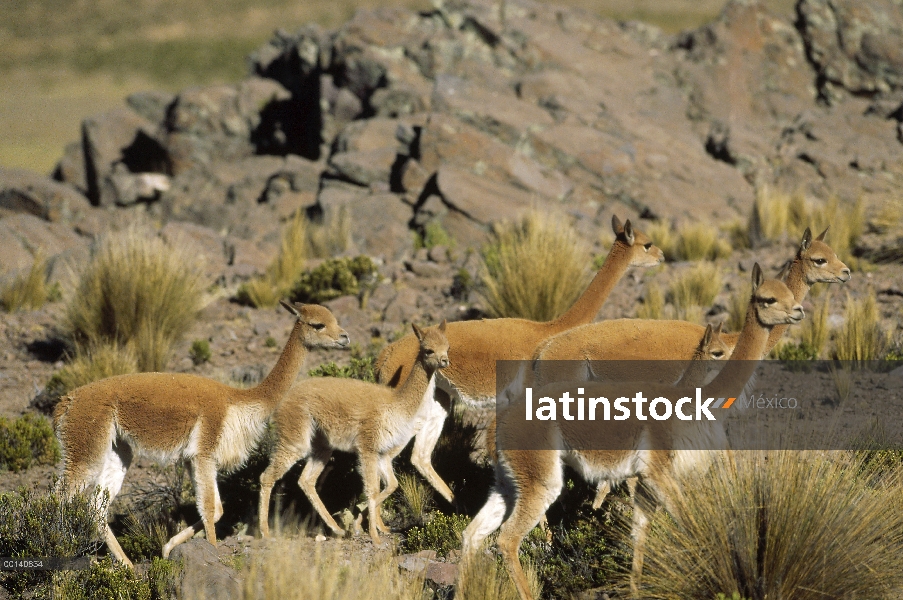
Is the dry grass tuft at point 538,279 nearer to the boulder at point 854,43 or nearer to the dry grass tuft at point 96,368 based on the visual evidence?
the dry grass tuft at point 96,368

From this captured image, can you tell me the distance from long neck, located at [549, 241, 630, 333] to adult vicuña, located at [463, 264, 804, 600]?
2.06 meters

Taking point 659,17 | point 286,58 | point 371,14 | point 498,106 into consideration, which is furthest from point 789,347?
point 659,17


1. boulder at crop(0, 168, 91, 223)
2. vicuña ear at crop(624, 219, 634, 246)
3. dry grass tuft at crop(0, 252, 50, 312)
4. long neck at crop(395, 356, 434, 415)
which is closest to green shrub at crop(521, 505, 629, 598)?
long neck at crop(395, 356, 434, 415)

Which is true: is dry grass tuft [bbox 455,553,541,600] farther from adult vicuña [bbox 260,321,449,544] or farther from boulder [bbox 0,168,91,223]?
boulder [bbox 0,168,91,223]

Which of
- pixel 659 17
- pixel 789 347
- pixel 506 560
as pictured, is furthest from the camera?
pixel 659 17

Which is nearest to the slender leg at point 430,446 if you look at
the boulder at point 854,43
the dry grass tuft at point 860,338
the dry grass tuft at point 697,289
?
the dry grass tuft at point 860,338

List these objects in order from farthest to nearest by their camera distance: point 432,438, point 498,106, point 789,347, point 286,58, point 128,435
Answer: point 286,58 → point 498,106 → point 789,347 → point 432,438 → point 128,435

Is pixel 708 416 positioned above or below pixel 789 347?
above

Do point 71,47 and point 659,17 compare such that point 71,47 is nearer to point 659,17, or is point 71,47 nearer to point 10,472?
point 659,17

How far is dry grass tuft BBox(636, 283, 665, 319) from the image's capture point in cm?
1204

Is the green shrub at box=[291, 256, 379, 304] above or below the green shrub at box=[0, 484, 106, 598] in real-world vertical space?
below

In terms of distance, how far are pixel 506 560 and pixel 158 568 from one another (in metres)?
2.23

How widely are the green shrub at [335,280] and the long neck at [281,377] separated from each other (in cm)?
582

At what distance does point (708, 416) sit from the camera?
599 cm
